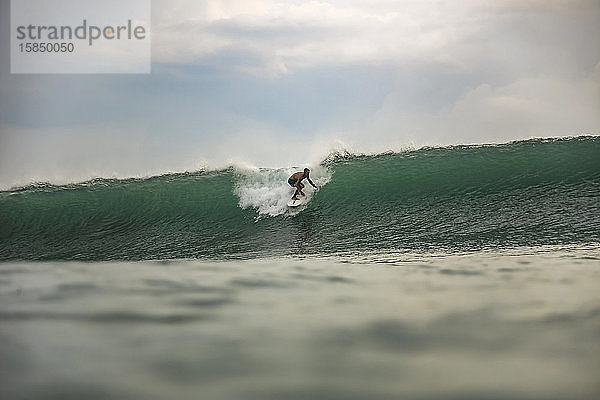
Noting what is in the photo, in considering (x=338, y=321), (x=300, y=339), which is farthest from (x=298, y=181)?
(x=300, y=339)

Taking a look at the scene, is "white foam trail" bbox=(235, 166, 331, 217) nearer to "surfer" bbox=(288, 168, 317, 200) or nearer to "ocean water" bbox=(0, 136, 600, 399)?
"surfer" bbox=(288, 168, 317, 200)

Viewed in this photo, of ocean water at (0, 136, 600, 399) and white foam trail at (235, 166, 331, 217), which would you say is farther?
white foam trail at (235, 166, 331, 217)

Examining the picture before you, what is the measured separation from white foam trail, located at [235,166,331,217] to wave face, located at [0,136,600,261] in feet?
0.05

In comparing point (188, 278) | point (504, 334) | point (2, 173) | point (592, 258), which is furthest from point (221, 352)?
point (2, 173)

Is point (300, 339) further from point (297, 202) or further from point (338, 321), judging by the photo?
point (297, 202)

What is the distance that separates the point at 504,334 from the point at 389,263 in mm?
1429

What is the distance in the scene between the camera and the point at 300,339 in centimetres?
103

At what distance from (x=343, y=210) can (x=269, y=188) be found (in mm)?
926

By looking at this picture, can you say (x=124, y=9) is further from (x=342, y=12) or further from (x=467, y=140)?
(x=467, y=140)

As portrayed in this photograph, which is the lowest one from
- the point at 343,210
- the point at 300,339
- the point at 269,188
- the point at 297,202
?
the point at 300,339

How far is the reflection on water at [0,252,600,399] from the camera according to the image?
0.79 m

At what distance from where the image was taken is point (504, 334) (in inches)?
41.3

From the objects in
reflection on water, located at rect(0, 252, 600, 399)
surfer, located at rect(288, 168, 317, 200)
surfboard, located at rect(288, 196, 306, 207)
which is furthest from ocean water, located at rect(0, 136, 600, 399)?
surfer, located at rect(288, 168, 317, 200)

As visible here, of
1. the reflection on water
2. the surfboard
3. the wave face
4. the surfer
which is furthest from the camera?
the surfer
